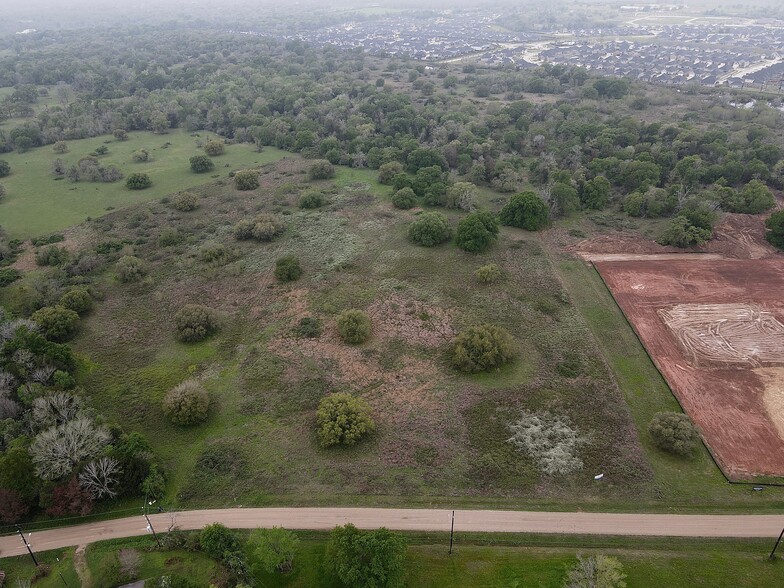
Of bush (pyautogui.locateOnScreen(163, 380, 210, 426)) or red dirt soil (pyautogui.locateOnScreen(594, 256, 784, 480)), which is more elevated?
bush (pyautogui.locateOnScreen(163, 380, 210, 426))

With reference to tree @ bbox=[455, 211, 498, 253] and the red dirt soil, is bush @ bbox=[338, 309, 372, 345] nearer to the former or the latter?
tree @ bbox=[455, 211, 498, 253]

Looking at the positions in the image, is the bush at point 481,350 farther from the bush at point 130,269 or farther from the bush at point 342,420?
the bush at point 130,269

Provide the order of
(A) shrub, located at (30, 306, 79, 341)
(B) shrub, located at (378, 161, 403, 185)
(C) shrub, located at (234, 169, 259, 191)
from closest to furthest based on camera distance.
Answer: (A) shrub, located at (30, 306, 79, 341) < (C) shrub, located at (234, 169, 259, 191) < (B) shrub, located at (378, 161, 403, 185)

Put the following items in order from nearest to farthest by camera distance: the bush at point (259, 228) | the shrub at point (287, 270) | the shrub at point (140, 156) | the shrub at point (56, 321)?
the shrub at point (56, 321) < the shrub at point (287, 270) < the bush at point (259, 228) < the shrub at point (140, 156)

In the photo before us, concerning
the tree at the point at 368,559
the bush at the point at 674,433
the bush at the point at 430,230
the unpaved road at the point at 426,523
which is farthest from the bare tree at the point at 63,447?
the bush at the point at 430,230

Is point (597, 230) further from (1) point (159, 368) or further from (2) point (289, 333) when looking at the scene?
(1) point (159, 368)

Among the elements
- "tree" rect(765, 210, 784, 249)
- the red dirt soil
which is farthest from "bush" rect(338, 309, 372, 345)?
"tree" rect(765, 210, 784, 249)

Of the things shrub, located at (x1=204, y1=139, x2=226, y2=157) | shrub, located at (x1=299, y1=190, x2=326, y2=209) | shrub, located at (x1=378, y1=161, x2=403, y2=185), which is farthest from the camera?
shrub, located at (x1=204, y1=139, x2=226, y2=157)

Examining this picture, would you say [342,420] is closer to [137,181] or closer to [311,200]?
[311,200]
